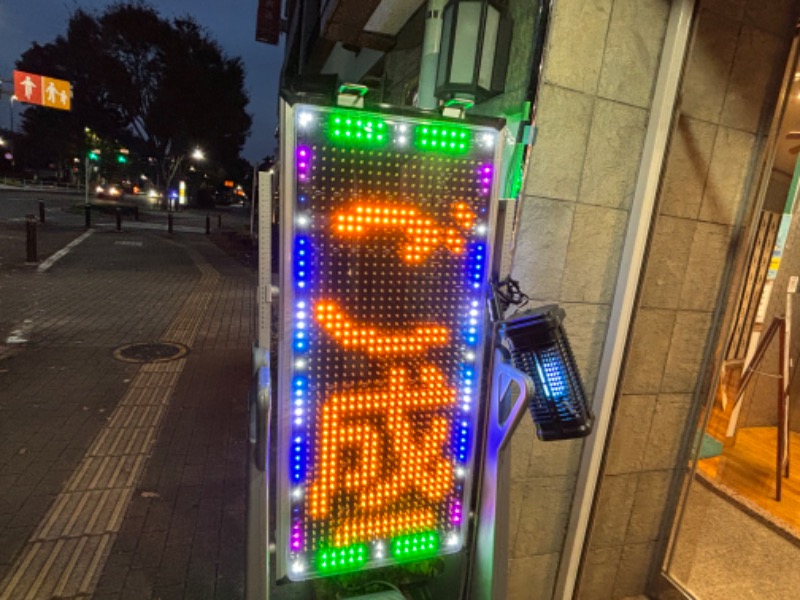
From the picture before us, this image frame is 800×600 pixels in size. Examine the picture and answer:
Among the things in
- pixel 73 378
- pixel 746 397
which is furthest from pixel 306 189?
pixel 746 397

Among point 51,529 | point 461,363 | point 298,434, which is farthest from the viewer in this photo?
point 51,529

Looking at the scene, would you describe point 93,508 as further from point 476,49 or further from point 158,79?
point 158,79

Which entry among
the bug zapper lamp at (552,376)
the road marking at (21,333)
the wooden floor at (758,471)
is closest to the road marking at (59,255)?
the road marking at (21,333)

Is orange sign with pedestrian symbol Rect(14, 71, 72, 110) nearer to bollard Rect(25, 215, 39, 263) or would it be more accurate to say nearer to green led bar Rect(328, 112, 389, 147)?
bollard Rect(25, 215, 39, 263)

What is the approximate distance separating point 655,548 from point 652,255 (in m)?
2.16

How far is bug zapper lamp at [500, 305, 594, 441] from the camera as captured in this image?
204cm

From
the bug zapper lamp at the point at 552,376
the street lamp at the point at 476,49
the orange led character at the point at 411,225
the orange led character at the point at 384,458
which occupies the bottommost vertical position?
the orange led character at the point at 384,458

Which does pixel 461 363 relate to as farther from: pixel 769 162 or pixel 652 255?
pixel 769 162

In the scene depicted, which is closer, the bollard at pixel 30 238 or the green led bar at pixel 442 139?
the green led bar at pixel 442 139

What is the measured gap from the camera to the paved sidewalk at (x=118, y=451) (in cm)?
316

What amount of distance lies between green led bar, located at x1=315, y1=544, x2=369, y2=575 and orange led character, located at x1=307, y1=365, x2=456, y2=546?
0.14 feet

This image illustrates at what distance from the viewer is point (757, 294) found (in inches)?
225

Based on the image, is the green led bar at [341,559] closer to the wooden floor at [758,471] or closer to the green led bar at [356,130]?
the green led bar at [356,130]

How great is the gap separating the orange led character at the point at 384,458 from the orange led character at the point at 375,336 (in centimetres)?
12
